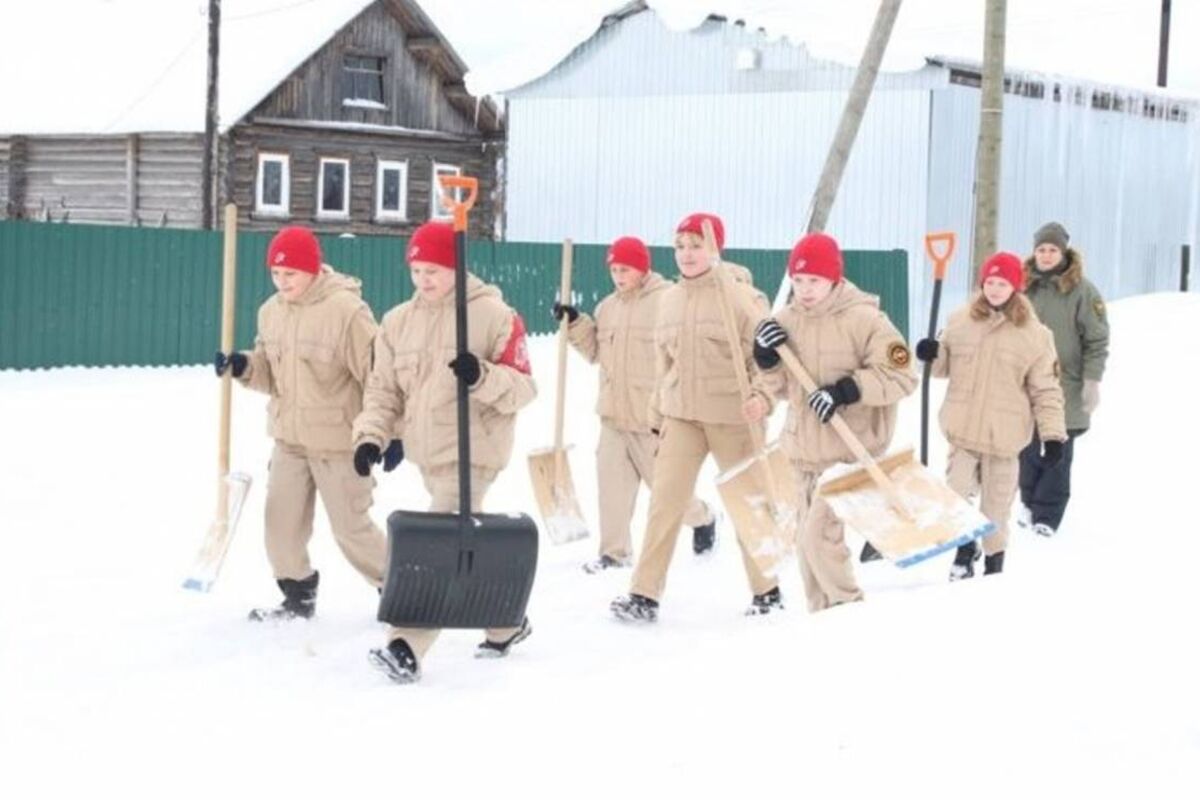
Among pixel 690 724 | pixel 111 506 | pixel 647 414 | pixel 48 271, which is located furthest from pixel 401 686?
pixel 48 271

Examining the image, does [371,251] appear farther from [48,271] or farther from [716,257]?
[716,257]

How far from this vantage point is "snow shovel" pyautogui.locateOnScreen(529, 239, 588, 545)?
911 centimetres

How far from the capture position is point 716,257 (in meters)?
7.49

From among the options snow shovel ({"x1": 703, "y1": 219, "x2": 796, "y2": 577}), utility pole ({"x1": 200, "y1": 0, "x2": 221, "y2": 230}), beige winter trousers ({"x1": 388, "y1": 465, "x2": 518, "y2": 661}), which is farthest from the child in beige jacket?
utility pole ({"x1": 200, "y1": 0, "x2": 221, "y2": 230})

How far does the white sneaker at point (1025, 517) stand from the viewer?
10141mm

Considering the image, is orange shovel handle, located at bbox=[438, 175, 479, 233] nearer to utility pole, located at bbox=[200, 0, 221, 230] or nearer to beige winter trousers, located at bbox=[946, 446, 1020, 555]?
beige winter trousers, located at bbox=[946, 446, 1020, 555]

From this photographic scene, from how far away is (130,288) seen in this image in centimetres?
1734

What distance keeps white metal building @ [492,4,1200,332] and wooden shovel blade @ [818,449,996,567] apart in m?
18.4

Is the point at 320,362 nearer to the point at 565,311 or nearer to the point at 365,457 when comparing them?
the point at 365,457

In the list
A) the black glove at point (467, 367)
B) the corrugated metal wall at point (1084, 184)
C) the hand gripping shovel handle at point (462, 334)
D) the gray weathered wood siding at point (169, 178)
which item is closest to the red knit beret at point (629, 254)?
the hand gripping shovel handle at point (462, 334)

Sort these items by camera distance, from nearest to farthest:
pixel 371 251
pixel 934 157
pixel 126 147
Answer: pixel 371 251, pixel 934 157, pixel 126 147

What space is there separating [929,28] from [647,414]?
956 inches

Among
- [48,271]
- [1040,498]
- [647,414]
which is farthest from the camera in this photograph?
[48,271]

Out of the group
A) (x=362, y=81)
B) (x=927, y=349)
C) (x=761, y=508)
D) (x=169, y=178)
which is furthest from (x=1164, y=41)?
(x=761, y=508)
